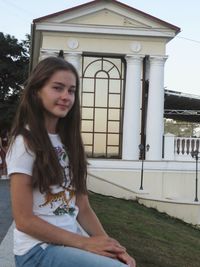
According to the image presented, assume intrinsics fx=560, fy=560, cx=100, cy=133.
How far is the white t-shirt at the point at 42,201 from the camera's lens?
8.22 feet

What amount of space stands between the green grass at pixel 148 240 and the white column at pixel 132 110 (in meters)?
7.29

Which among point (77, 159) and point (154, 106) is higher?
point (154, 106)

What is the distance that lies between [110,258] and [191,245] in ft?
29.9

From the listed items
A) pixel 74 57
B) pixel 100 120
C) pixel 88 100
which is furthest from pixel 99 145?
pixel 74 57

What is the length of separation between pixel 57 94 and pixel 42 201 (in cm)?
52

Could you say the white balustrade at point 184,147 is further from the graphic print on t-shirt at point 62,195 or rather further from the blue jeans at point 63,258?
the blue jeans at point 63,258

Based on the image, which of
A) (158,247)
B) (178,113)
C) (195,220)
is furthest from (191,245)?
(178,113)

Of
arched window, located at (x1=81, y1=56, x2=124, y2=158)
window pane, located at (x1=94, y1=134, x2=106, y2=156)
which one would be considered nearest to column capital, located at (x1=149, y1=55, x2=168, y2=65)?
arched window, located at (x1=81, y1=56, x2=124, y2=158)

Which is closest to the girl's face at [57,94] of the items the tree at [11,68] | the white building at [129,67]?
the white building at [129,67]

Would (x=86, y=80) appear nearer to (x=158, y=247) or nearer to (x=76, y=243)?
(x=158, y=247)

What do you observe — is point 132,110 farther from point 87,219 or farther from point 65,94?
point 65,94

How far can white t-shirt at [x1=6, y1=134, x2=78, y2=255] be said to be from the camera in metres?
2.51

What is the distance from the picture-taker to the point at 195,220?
18.0 meters

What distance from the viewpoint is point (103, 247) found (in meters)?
2.43
